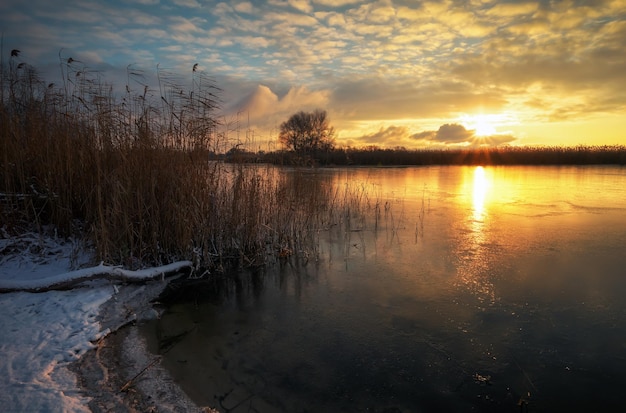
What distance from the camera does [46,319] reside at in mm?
2979

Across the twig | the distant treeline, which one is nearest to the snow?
the twig

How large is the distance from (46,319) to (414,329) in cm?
310

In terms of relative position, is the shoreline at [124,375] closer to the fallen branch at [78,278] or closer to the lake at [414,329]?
the lake at [414,329]

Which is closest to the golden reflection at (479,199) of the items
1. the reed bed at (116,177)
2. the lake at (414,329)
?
the lake at (414,329)

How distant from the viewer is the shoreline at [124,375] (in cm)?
224

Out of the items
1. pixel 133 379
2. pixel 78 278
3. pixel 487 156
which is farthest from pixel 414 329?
pixel 487 156

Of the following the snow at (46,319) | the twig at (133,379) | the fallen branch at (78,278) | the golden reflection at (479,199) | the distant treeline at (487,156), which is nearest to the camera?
the snow at (46,319)

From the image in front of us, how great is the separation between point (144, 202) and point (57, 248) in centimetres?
113

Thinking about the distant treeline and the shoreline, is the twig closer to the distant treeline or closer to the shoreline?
the shoreline

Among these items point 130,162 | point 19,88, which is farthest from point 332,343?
point 19,88

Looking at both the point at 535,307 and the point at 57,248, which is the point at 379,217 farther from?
the point at 57,248

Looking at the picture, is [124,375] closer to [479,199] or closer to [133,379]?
[133,379]

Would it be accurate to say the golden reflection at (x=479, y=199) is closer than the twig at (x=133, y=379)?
No

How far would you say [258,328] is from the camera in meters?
3.43
